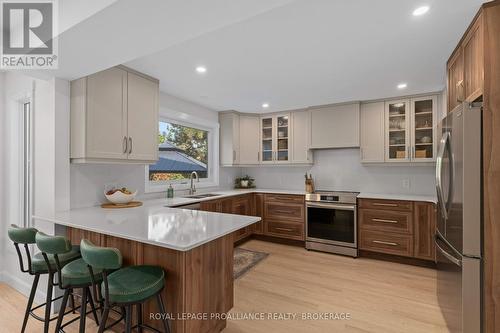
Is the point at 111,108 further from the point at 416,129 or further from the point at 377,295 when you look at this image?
the point at 416,129

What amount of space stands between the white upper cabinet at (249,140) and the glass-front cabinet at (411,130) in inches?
88.7

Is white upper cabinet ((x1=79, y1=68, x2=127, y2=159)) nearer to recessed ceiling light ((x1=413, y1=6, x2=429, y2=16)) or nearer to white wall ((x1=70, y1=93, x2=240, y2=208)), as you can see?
white wall ((x1=70, y1=93, x2=240, y2=208))

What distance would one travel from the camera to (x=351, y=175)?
416 cm

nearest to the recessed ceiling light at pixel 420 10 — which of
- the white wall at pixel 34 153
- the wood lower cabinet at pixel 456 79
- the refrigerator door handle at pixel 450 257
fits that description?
the wood lower cabinet at pixel 456 79

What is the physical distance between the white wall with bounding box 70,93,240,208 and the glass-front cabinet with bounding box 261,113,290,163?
1356 millimetres

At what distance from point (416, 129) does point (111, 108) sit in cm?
397

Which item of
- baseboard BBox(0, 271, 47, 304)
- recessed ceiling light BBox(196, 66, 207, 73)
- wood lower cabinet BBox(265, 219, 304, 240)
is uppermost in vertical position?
recessed ceiling light BBox(196, 66, 207, 73)

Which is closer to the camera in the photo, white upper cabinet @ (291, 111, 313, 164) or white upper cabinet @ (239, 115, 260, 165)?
white upper cabinet @ (291, 111, 313, 164)

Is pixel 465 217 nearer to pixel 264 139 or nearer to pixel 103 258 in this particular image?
pixel 103 258

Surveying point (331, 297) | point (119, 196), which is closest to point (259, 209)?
point (331, 297)

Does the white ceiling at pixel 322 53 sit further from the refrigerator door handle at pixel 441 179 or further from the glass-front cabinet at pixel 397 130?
the refrigerator door handle at pixel 441 179

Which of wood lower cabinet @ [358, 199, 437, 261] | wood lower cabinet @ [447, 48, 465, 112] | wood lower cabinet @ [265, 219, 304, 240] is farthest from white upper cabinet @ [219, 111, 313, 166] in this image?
wood lower cabinet @ [447, 48, 465, 112]

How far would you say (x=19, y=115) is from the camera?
261 centimetres

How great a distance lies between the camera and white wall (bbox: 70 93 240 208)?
2367 millimetres
